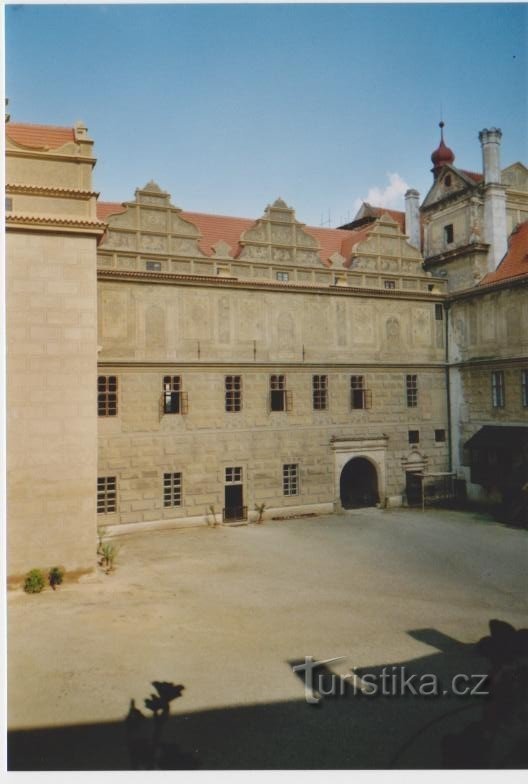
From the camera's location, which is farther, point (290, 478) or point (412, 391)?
point (412, 391)

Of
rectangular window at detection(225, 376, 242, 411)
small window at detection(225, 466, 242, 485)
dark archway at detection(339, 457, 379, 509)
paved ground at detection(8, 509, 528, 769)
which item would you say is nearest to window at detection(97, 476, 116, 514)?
paved ground at detection(8, 509, 528, 769)

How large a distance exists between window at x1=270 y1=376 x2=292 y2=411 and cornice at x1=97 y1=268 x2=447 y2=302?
3.49 meters

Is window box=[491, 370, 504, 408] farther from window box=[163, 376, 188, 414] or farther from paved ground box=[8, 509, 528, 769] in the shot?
window box=[163, 376, 188, 414]

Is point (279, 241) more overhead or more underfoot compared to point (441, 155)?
more underfoot

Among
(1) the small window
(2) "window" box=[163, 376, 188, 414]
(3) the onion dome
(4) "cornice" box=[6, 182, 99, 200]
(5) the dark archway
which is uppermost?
(3) the onion dome

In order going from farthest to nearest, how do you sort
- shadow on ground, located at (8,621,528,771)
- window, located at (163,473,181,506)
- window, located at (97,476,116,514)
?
window, located at (163,473,181,506) < window, located at (97,476,116,514) < shadow on ground, located at (8,621,528,771)

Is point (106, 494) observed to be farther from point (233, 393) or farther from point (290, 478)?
point (290, 478)

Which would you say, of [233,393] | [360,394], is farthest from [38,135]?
[360,394]

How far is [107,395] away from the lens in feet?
61.4

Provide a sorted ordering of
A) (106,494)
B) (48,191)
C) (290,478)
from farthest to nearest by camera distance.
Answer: (290,478) < (106,494) < (48,191)

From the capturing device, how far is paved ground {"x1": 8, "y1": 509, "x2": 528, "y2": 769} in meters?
7.31

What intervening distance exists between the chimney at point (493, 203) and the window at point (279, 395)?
398 inches

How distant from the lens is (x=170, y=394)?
19750mm

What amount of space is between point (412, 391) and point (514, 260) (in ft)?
21.8
